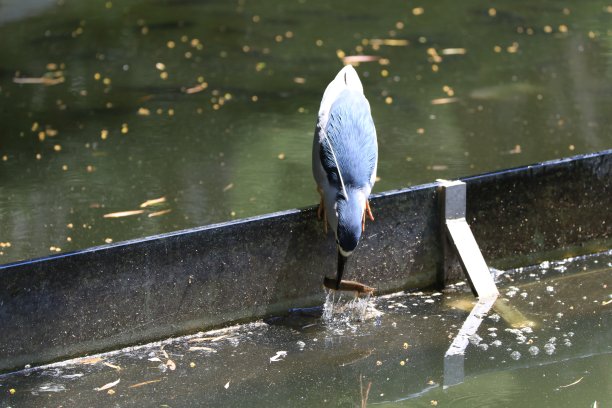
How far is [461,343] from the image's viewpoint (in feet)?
15.4

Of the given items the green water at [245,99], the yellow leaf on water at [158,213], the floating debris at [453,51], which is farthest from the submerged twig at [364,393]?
the floating debris at [453,51]

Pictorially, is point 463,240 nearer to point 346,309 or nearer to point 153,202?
point 346,309

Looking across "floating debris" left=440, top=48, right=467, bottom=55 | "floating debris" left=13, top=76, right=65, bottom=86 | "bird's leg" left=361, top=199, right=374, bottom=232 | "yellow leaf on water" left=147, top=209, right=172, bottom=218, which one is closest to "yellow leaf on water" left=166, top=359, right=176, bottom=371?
"bird's leg" left=361, top=199, right=374, bottom=232

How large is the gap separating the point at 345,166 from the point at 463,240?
83cm

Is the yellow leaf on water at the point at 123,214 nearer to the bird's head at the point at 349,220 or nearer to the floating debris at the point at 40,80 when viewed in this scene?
the bird's head at the point at 349,220

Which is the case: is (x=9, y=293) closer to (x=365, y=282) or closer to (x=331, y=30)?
(x=365, y=282)

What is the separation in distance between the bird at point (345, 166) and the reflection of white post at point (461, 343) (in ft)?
1.95

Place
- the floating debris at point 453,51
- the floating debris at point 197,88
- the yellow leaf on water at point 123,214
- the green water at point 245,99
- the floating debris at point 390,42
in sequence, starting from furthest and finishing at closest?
the floating debris at point 390,42
the floating debris at point 453,51
the floating debris at point 197,88
the green water at point 245,99
the yellow leaf on water at point 123,214

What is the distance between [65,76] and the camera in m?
8.78

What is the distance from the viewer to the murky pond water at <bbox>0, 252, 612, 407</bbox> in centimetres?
425

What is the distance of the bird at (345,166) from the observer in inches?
176

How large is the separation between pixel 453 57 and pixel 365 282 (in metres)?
4.41

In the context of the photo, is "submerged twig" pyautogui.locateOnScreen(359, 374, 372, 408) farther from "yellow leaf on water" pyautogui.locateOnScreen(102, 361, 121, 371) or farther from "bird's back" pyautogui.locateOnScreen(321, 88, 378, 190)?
"yellow leaf on water" pyautogui.locateOnScreen(102, 361, 121, 371)

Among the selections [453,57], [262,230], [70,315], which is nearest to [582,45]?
[453,57]
